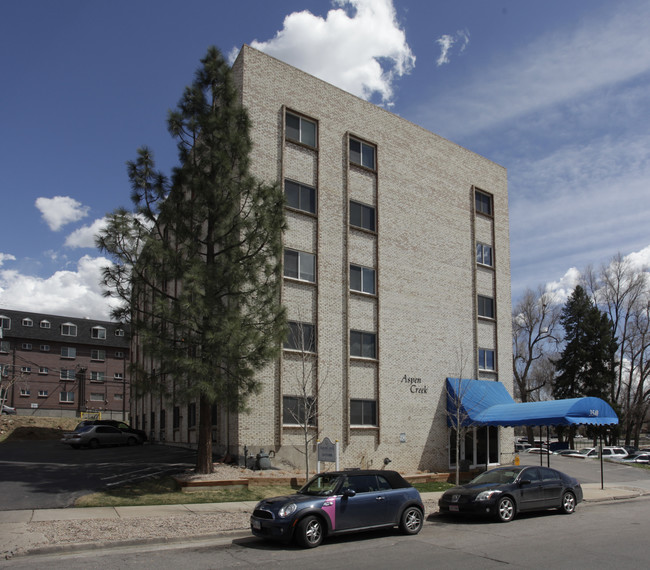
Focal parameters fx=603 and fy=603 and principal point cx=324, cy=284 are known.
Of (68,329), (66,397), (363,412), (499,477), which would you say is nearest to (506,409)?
(363,412)

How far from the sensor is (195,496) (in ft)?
55.2

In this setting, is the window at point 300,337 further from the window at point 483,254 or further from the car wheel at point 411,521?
the window at point 483,254

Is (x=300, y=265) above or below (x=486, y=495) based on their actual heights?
above

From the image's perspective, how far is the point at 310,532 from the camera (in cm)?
1140

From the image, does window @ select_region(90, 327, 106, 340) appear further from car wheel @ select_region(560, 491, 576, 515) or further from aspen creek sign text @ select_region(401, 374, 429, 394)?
car wheel @ select_region(560, 491, 576, 515)

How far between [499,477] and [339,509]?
19.4 feet

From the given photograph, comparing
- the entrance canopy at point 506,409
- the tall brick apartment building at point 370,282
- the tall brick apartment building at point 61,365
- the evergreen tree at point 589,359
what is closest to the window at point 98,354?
the tall brick apartment building at point 61,365

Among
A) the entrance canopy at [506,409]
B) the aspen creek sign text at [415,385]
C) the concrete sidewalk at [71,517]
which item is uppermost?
the aspen creek sign text at [415,385]

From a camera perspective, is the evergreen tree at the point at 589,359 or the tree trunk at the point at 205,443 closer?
the tree trunk at the point at 205,443

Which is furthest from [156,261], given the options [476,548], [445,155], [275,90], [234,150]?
[445,155]

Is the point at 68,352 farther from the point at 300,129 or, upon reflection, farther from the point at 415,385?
the point at 300,129

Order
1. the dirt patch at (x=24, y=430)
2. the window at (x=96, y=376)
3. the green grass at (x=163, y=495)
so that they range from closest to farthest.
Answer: the green grass at (x=163, y=495)
the dirt patch at (x=24, y=430)
the window at (x=96, y=376)

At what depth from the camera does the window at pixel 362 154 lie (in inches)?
1072

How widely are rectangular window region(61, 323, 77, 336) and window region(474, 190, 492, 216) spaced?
185 feet
